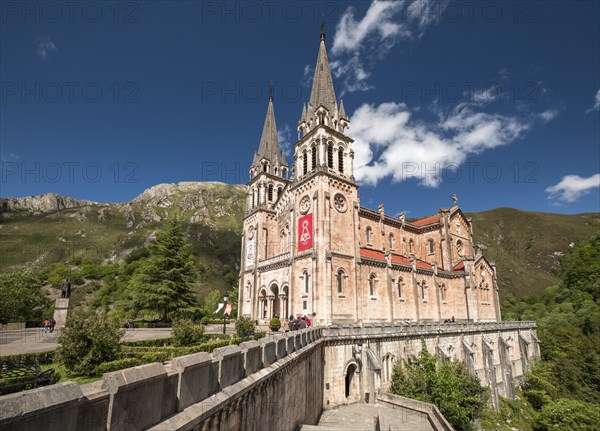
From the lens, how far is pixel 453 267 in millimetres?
41312

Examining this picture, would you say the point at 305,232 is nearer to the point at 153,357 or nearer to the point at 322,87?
the point at 322,87

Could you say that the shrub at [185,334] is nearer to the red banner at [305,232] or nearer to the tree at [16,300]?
the red banner at [305,232]

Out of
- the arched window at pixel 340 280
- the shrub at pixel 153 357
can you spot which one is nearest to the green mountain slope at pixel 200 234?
the arched window at pixel 340 280

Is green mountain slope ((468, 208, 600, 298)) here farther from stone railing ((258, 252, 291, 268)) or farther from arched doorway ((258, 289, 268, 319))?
stone railing ((258, 252, 291, 268))

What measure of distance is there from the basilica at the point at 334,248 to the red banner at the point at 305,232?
0.37 ft

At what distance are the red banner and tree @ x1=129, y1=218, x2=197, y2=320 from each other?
14228mm

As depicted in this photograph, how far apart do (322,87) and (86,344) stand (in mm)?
33293

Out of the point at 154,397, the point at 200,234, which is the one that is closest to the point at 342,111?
the point at 154,397

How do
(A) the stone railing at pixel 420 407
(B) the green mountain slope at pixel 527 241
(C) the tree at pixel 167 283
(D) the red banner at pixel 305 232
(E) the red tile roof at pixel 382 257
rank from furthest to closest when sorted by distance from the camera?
(B) the green mountain slope at pixel 527 241, (E) the red tile roof at pixel 382 257, (C) the tree at pixel 167 283, (D) the red banner at pixel 305 232, (A) the stone railing at pixel 420 407

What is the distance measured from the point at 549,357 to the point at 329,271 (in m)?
35.6

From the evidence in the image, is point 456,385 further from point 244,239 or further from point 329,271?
point 244,239

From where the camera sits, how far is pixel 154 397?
3.97m

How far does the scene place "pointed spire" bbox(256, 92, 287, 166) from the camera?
42625 millimetres

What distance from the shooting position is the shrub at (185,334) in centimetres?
1762
